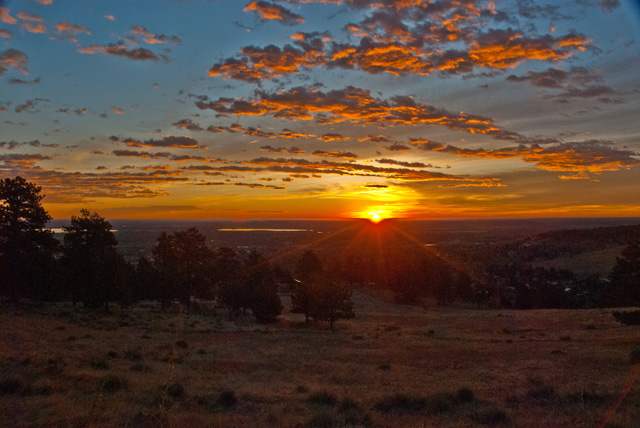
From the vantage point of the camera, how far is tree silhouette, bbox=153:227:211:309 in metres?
41.0

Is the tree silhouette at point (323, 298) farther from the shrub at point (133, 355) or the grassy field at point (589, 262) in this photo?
the grassy field at point (589, 262)

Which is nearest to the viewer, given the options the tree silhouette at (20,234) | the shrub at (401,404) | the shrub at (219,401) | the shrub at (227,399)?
the shrub at (219,401)

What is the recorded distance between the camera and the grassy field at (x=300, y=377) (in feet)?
30.9

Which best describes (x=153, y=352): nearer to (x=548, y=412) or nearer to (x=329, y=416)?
(x=329, y=416)

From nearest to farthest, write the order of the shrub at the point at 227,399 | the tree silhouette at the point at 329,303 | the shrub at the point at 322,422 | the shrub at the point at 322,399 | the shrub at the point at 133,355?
the shrub at the point at 322,422, the shrub at the point at 227,399, the shrub at the point at 322,399, the shrub at the point at 133,355, the tree silhouette at the point at 329,303

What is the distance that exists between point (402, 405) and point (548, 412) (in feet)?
11.8

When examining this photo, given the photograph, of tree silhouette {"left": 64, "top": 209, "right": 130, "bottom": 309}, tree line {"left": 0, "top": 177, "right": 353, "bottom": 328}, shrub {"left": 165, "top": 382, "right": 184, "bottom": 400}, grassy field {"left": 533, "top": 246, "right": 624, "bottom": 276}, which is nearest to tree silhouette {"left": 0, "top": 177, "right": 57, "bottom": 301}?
tree line {"left": 0, "top": 177, "right": 353, "bottom": 328}

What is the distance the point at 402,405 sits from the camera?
434 inches

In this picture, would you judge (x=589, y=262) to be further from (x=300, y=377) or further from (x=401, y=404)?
(x=401, y=404)

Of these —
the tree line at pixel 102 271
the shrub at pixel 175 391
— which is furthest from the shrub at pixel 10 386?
the tree line at pixel 102 271

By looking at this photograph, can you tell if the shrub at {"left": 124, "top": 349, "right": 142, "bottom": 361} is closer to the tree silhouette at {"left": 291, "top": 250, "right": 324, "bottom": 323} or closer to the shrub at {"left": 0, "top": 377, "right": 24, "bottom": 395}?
the shrub at {"left": 0, "top": 377, "right": 24, "bottom": 395}

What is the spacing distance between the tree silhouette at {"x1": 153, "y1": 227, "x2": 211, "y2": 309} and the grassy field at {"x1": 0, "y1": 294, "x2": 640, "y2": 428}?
12.7 metres

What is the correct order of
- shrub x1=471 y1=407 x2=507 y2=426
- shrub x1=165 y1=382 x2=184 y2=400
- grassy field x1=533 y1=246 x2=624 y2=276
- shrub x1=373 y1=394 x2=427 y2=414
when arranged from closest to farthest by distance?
shrub x1=471 y1=407 x2=507 y2=426 → shrub x1=373 y1=394 x2=427 y2=414 → shrub x1=165 y1=382 x2=184 y2=400 → grassy field x1=533 y1=246 x2=624 y2=276

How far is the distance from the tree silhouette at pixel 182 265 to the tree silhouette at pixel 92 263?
783cm
